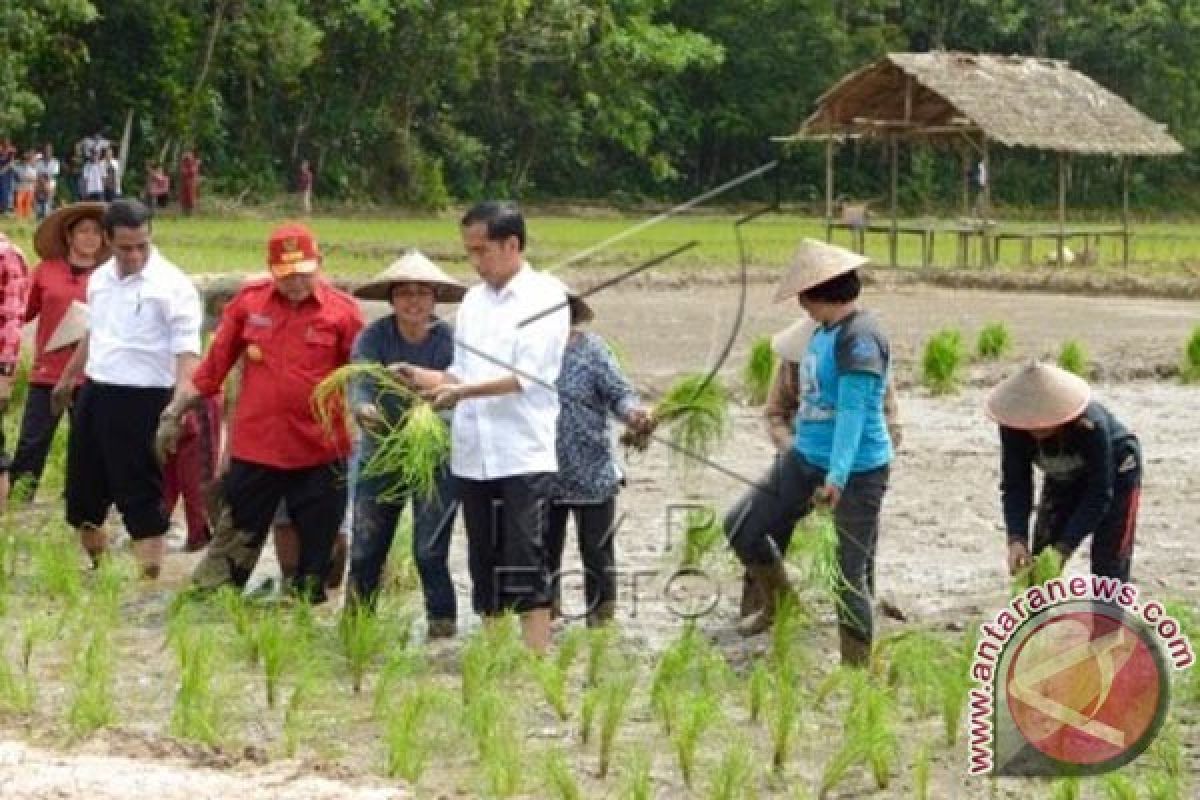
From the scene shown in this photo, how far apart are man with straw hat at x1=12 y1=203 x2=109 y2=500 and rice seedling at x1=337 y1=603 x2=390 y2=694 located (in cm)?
282

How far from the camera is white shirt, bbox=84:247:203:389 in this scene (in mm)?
9375

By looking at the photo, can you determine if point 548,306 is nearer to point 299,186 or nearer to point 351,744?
point 351,744

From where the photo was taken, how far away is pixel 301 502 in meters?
8.95

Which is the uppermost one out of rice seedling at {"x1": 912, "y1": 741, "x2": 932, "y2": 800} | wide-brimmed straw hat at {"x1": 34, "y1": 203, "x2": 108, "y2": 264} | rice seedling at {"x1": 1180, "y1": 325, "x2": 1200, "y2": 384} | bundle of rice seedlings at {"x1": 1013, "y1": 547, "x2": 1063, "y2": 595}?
wide-brimmed straw hat at {"x1": 34, "y1": 203, "x2": 108, "y2": 264}

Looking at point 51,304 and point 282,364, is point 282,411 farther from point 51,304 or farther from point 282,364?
point 51,304

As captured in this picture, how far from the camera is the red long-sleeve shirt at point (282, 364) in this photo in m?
8.74

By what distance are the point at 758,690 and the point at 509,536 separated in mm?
982

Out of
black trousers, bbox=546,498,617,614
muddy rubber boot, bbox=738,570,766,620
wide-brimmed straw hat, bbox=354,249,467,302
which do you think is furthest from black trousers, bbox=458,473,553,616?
muddy rubber boot, bbox=738,570,766,620

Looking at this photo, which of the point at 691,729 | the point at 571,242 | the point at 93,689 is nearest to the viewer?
the point at 691,729

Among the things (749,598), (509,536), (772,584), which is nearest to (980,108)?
(749,598)

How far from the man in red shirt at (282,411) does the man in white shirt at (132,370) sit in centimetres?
43

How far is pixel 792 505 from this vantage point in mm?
8109

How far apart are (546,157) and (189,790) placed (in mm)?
44974

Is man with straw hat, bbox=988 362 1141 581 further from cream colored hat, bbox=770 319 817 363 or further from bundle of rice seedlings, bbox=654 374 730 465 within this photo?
bundle of rice seedlings, bbox=654 374 730 465
